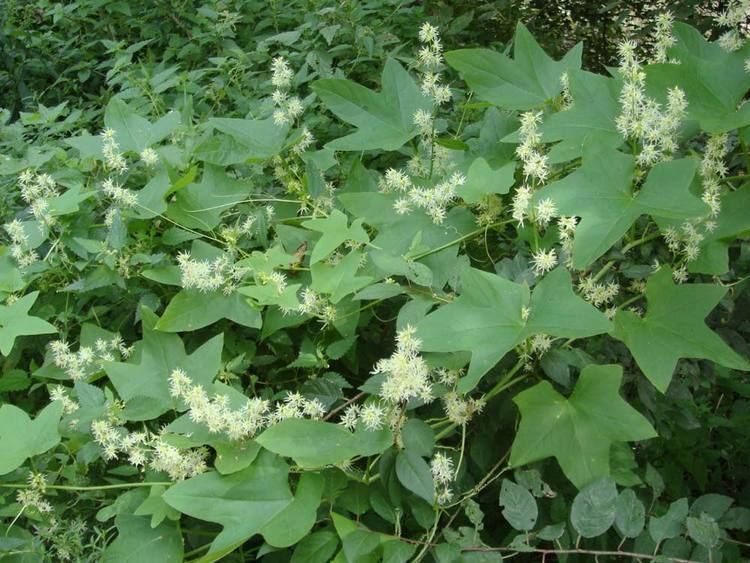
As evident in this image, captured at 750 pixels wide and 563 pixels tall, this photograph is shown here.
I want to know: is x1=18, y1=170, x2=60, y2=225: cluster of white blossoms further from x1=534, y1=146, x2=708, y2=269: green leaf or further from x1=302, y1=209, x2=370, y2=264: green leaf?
x1=534, y1=146, x2=708, y2=269: green leaf

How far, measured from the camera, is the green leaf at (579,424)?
4.15 feet

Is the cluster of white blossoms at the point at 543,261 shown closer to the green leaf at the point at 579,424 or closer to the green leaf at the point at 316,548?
the green leaf at the point at 579,424

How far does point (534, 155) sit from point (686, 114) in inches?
11.0

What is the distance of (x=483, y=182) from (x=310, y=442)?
59cm

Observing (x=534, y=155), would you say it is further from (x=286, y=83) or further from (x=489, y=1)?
(x=489, y=1)

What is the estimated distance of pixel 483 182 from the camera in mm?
1516

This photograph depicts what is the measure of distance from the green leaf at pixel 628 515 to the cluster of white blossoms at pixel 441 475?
27 cm

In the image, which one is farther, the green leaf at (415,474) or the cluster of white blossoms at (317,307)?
the cluster of white blossoms at (317,307)

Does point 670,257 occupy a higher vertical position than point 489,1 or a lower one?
higher

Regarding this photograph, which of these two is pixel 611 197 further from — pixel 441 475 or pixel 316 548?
pixel 316 548

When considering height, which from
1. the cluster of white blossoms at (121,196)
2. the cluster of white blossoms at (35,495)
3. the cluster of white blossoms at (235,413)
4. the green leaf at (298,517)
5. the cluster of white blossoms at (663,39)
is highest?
the cluster of white blossoms at (663,39)

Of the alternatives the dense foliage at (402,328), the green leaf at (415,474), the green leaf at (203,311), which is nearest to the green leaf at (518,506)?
the dense foliage at (402,328)

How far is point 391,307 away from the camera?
1.66m

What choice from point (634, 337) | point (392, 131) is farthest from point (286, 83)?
point (634, 337)
